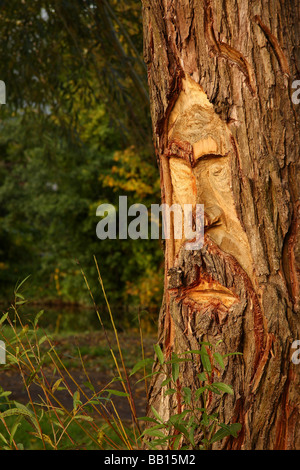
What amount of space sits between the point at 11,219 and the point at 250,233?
19.2 metres

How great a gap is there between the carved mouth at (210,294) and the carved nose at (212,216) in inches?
8.2

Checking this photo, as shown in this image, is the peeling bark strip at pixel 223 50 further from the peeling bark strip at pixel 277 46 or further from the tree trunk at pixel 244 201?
the peeling bark strip at pixel 277 46

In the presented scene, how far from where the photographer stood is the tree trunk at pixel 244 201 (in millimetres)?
1787

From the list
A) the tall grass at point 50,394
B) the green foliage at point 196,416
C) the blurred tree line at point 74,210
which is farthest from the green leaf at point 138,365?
the blurred tree line at point 74,210

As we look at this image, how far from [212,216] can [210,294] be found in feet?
0.92

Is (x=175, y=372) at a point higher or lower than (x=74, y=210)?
lower

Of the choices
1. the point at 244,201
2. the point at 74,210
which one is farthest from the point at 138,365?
the point at 74,210

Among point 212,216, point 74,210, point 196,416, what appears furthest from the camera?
point 74,210

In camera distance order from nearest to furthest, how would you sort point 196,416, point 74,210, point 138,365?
→ point 138,365 → point 196,416 → point 74,210

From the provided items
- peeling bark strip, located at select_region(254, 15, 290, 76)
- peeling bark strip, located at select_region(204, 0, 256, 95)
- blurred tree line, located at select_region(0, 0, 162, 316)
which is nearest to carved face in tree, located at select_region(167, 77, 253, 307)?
peeling bark strip, located at select_region(204, 0, 256, 95)

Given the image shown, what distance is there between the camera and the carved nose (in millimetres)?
1911

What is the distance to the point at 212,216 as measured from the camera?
6.31 ft

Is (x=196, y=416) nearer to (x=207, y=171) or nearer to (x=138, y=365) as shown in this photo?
(x=138, y=365)

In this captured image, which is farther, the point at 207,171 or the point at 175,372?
the point at 207,171
